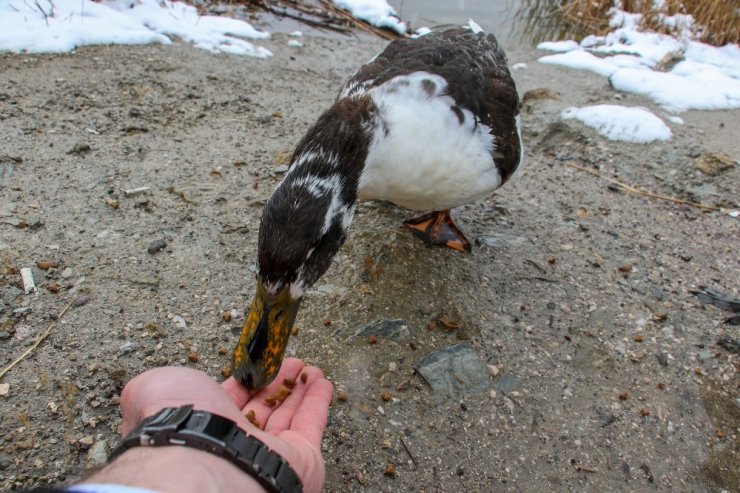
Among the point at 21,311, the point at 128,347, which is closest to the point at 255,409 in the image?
the point at 128,347

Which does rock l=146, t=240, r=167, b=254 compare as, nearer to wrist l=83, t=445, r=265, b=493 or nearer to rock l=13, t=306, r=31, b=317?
rock l=13, t=306, r=31, b=317

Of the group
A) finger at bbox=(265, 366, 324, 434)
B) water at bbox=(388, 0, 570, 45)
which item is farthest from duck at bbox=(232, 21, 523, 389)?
water at bbox=(388, 0, 570, 45)

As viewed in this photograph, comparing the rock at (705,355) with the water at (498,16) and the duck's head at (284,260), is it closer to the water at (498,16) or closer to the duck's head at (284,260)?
the duck's head at (284,260)

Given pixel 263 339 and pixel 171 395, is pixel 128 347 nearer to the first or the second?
pixel 263 339

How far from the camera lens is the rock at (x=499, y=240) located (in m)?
4.35

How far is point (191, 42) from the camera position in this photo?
7004mm

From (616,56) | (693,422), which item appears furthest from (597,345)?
(616,56)

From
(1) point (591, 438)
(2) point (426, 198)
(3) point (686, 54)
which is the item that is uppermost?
(3) point (686, 54)

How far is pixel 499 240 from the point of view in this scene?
174 inches

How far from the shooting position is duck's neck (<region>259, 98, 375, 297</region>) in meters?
2.55

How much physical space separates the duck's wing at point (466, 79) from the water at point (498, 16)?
5.86 meters

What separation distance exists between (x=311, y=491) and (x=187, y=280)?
70.0 inches

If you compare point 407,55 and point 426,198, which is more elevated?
point 407,55

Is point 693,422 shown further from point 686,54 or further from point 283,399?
point 686,54
